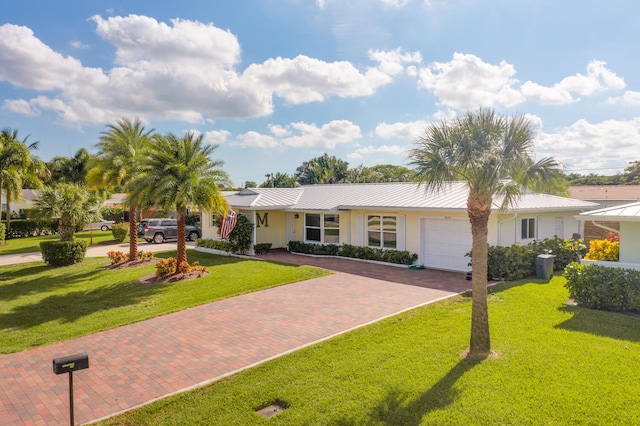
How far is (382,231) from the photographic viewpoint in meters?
19.5

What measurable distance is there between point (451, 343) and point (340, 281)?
7.09m

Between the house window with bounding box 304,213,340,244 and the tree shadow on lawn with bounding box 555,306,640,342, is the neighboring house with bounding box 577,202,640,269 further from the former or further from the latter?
the house window with bounding box 304,213,340,244

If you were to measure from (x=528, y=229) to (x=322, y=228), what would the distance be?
9.62 metres

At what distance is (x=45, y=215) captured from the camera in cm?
1928

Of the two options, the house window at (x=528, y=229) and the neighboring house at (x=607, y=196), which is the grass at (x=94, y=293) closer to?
the house window at (x=528, y=229)

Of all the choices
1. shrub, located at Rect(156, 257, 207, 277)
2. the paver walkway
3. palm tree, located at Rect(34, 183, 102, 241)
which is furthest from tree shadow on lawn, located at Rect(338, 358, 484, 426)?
palm tree, located at Rect(34, 183, 102, 241)

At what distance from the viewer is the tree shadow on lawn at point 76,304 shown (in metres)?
11.5

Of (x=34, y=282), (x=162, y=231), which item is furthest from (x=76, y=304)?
(x=162, y=231)

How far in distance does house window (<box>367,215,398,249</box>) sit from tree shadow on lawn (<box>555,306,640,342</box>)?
30.0 feet

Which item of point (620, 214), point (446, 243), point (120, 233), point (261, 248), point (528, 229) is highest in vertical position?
point (620, 214)

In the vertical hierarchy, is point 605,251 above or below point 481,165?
below

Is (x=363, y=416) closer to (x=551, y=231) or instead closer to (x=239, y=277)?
(x=239, y=277)

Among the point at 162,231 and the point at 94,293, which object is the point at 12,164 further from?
the point at 94,293

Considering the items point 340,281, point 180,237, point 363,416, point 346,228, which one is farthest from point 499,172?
point 346,228
